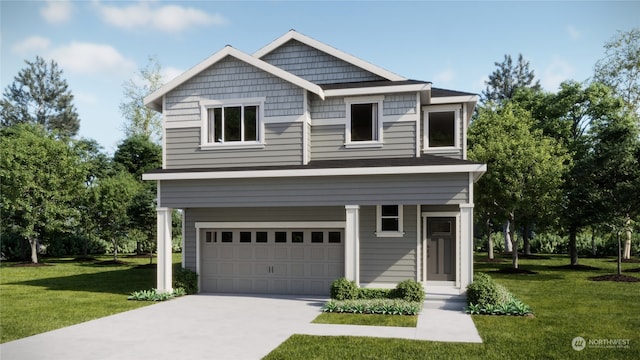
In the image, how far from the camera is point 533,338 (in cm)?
1108

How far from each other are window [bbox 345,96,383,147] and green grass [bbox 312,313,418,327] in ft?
19.4

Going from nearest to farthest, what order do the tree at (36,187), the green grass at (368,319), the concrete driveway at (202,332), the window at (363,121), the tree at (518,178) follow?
the concrete driveway at (202,332) < the green grass at (368,319) < the window at (363,121) < the tree at (518,178) < the tree at (36,187)

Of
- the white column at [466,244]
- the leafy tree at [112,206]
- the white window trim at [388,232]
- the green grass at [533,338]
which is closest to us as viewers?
the green grass at [533,338]

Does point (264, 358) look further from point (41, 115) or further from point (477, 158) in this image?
point (41, 115)

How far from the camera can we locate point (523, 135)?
26781 mm

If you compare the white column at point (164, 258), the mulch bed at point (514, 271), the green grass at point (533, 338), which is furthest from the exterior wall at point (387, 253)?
the mulch bed at point (514, 271)

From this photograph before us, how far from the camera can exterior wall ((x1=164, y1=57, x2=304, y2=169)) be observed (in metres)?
17.0

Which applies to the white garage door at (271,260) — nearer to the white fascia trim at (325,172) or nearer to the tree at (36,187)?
the white fascia trim at (325,172)

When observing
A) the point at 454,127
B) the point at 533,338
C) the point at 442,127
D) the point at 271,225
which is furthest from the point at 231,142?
the point at 533,338

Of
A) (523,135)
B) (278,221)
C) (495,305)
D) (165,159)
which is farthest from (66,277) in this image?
(523,135)

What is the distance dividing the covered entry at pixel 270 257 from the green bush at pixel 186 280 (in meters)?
0.52

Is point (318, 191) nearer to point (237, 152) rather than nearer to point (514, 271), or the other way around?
point (237, 152)

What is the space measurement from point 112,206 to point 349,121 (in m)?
21.4

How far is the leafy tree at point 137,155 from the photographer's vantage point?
44750 millimetres
